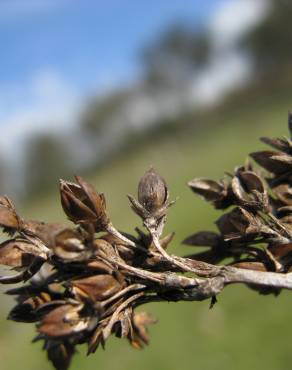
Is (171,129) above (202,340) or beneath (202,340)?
above

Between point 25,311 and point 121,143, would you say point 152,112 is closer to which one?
point 121,143

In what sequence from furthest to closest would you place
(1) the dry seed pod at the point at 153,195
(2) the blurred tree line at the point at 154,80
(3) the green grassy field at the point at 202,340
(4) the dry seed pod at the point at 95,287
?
(2) the blurred tree line at the point at 154,80
(3) the green grassy field at the point at 202,340
(1) the dry seed pod at the point at 153,195
(4) the dry seed pod at the point at 95,287

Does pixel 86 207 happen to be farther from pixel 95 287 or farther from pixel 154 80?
pixel 154 80

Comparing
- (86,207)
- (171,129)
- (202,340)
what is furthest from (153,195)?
(171,129)

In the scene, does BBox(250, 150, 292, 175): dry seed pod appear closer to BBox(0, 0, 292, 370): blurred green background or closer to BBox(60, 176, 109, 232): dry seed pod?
BBox(60, 176, 109, 232): dry seed pod

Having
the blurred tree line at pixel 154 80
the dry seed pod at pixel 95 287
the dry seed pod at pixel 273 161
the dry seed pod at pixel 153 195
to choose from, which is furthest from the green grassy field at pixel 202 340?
the blurred tree line at pixel 154 80

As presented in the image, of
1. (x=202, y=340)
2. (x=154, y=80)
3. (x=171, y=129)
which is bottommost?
(x=202, y=340)

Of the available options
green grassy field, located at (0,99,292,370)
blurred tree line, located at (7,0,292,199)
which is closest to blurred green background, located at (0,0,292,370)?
blurred tree line, located at (7,0,292,199)

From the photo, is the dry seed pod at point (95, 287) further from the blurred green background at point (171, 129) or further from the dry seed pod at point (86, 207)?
the blurred green background at point (171, 129)

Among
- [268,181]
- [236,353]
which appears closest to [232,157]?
[236,353]
